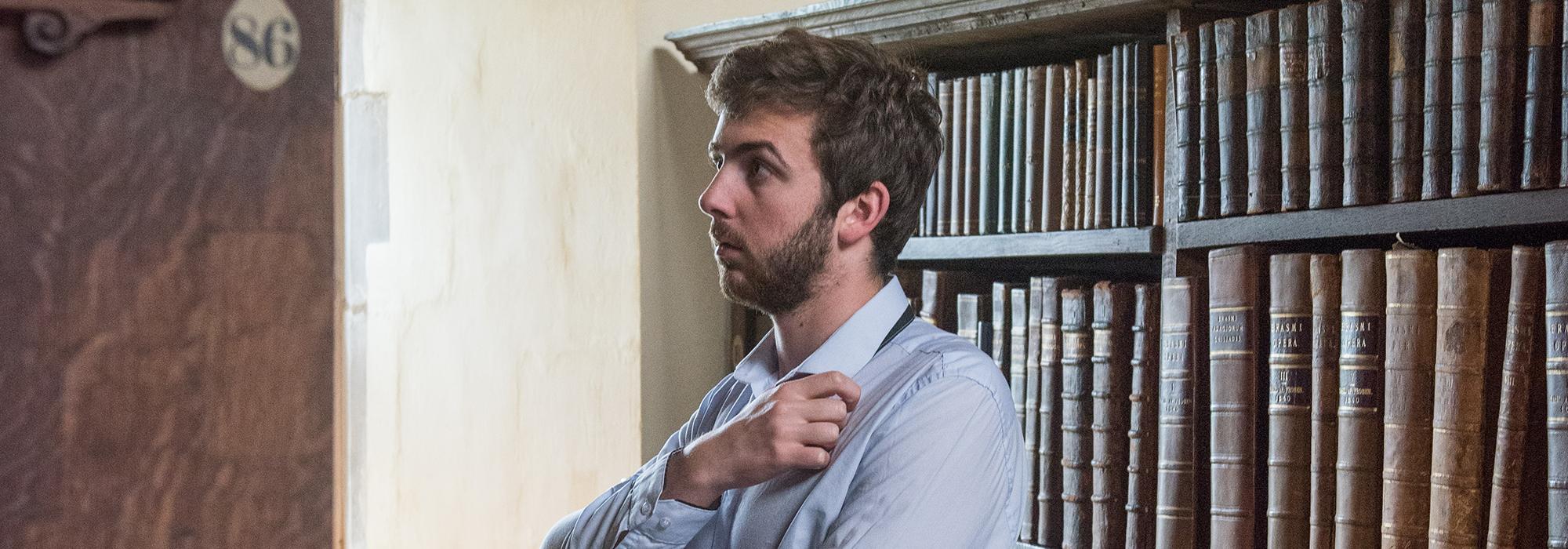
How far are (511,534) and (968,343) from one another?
4.24ft

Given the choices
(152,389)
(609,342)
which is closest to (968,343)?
(152,389)

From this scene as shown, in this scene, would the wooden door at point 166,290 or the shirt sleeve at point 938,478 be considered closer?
the wooden door at point 166,290

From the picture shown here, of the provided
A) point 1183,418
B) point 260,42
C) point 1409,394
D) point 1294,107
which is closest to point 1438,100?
point 1294,107

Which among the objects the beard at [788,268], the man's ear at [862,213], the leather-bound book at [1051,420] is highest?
the man's ear at [862,213]

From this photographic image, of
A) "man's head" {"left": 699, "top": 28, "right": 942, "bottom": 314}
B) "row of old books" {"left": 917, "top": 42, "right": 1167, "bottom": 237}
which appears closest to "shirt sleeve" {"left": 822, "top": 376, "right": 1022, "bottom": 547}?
"man's head" {"left": 699, "top": 28, "right": 942, "bottom": 314}

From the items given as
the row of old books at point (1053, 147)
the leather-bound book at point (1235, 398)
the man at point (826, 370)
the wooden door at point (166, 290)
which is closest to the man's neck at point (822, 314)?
the man at point (826, 370)

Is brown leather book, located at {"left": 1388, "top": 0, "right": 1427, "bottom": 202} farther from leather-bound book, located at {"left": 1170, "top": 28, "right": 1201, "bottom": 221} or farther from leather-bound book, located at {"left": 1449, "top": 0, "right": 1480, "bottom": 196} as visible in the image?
leather-bound book, located at {"left": 1170, "top": 28, "right": 1201, "bottom": 221}

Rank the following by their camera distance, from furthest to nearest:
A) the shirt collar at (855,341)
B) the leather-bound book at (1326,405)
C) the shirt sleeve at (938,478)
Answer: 1. the leather-bound book at (1326,405)
2. the shirt collar at (855,341)
3. the shirt sleeve at (938,478)

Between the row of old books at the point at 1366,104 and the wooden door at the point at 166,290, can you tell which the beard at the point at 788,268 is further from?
the wooden door at the point at 166,290

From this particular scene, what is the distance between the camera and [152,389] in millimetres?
385

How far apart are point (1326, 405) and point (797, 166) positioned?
0.75m

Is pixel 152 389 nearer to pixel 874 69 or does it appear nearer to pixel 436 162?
pixel 874 69

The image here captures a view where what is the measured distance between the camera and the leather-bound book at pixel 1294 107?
1.64 meters

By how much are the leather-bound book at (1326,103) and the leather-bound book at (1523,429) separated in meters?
0.25
